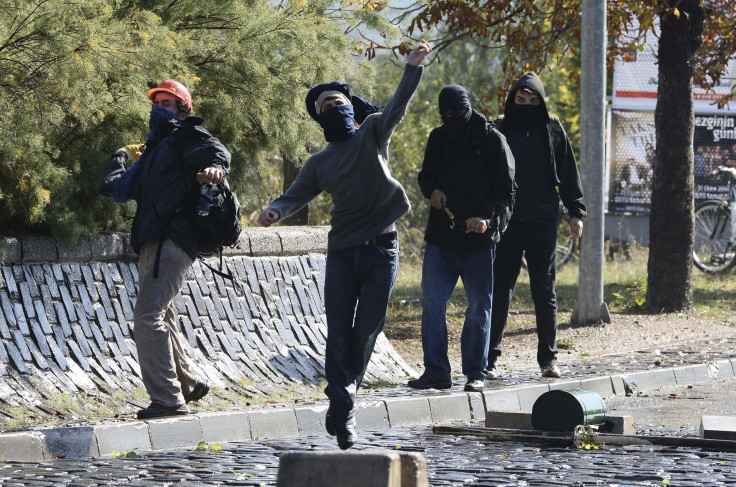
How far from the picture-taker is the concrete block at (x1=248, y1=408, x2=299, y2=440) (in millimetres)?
7340

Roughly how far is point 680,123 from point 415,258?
10195 mm

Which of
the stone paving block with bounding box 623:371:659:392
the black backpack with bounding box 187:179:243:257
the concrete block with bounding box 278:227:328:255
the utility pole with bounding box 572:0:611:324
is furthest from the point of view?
the utility pole with bounding box 572:0:611:324

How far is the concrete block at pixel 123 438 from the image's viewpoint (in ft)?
21.4

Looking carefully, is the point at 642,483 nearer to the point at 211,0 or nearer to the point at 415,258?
the point at 211,0

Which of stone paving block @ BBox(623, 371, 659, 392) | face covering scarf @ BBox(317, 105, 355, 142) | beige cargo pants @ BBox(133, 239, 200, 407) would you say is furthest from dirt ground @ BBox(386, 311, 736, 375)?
face covering scarf @ BBox(317, 105, 355, 142)

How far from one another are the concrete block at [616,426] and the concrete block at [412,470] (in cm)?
320

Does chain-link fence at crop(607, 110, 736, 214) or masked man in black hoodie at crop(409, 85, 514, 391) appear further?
chain-link fence at crop(607, 110, 736, 214)

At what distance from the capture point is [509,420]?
24.3ft

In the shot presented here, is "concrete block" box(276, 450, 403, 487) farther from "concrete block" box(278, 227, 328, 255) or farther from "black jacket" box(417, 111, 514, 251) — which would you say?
"concrete block" box(278, 227, 328, 255)

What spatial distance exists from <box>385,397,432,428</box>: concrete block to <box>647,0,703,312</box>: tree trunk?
6.58 m

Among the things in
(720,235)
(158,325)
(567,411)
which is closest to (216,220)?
(158,325)

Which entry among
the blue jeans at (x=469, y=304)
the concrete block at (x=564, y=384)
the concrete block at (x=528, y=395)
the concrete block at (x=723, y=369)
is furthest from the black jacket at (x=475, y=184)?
the concrete block at (x=723, y=369)

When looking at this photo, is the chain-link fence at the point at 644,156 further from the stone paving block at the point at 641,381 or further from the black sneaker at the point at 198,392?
the black sneaker at the point at 198,392

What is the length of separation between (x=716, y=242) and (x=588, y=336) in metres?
7.94
